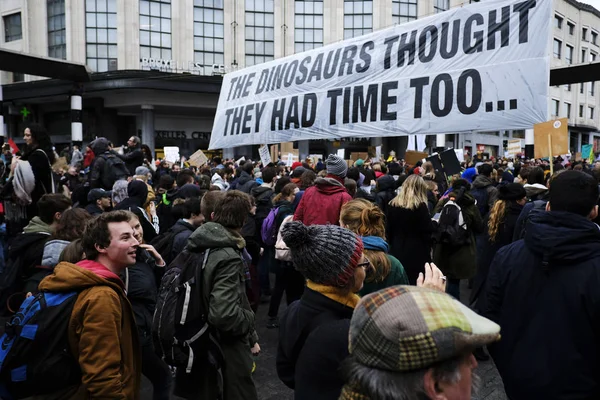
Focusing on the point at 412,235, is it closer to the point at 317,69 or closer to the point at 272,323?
the point at 272,323

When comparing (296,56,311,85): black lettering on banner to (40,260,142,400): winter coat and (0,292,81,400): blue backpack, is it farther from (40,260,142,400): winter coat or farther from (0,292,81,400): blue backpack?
(0,292,81,400): blue backpack

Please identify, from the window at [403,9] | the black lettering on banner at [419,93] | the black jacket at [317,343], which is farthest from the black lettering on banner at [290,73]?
the window at [403,9]

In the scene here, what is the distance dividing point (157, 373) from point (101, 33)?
32016 millimetres

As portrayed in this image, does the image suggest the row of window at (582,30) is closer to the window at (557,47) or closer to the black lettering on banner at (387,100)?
the window at (557,47)

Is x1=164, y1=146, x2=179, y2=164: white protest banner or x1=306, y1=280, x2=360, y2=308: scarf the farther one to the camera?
x1=164, y1=146, x2=179, y2=164: white protest banner

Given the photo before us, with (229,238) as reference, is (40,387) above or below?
below

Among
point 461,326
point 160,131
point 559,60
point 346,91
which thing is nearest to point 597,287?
point 461,326

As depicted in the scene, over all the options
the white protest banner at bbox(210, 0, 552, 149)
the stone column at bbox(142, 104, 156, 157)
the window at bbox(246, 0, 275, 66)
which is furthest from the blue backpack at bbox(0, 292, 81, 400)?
the window at bbox(246, 0, 275, 66)

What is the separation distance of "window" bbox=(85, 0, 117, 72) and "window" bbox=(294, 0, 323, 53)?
488 inches

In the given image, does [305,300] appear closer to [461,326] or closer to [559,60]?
[461,326]

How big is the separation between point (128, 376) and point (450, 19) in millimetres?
5008

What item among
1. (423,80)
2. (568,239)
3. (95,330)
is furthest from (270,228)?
(568,239)

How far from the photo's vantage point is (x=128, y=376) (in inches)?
92.4

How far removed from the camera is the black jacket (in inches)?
69.0
